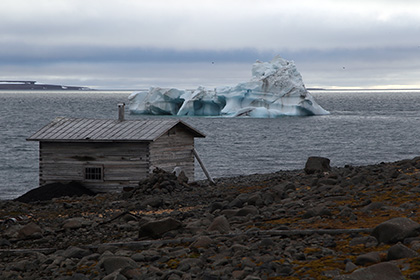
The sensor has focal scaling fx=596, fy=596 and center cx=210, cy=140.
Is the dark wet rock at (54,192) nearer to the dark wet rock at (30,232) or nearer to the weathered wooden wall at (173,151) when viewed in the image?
the weathered wooden wall at (173,151)

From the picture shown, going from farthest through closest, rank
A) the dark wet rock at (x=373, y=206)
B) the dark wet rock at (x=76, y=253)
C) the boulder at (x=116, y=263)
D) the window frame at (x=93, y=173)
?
the window frame at (x=93, y=173) < the dark wet rock at (x=373, y=206) < the dark wet rock at (x=76, y=253) < the boulder at (x=116, y=263)

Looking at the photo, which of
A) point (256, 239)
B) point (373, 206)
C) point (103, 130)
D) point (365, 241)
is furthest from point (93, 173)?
point (365, 241)

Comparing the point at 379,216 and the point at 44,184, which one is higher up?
the point at 379,216

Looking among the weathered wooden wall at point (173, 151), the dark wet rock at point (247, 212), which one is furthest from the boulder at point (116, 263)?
the weathered wooden wall at point (173, 151)

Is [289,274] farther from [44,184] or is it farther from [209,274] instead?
[44,184]

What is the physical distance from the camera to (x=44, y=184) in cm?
2180

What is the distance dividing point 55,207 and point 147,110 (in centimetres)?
6756

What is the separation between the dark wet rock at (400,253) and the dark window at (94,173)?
52.4 ft

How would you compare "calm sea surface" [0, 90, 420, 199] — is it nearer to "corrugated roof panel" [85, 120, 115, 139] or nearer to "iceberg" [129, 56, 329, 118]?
"iceberg" [129, 56, 329, 118]

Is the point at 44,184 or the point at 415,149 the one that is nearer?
the point at 44,184

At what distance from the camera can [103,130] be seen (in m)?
21.5

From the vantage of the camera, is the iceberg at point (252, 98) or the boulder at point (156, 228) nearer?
the boulder at point (156, 228)

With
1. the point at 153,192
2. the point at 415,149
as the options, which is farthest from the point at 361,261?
the point at 415,149

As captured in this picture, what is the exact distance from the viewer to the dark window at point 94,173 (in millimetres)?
21141
